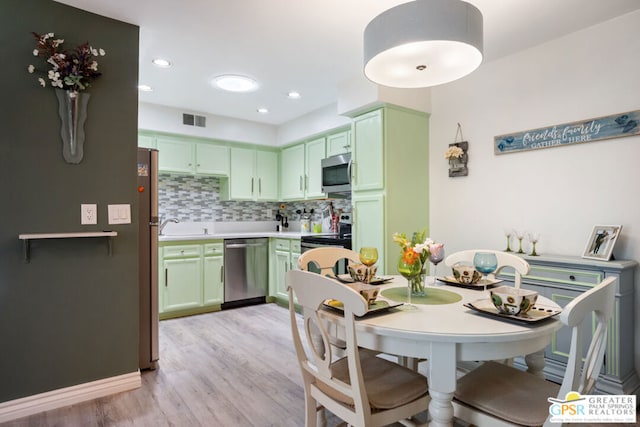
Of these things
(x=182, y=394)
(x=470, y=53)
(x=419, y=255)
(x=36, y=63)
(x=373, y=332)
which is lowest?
(x=182, y=394)

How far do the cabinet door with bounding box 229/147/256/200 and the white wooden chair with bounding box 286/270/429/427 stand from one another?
11.4 ft

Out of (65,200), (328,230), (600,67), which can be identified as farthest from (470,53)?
(328,230)

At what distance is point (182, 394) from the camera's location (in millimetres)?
2309

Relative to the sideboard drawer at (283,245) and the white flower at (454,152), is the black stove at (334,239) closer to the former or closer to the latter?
the sideboard drawer at (283,245)

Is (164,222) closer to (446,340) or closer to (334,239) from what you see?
(334,239)

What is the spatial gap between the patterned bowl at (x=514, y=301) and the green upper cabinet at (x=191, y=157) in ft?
13.0

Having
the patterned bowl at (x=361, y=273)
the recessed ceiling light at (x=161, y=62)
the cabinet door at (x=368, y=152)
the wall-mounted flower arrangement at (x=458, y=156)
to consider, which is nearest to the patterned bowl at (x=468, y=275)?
the patterned bowl at (x=361, y=273)

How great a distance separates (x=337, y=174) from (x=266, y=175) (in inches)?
58.0

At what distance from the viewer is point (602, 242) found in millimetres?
2314

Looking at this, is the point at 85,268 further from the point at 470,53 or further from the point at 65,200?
the point at 470,53

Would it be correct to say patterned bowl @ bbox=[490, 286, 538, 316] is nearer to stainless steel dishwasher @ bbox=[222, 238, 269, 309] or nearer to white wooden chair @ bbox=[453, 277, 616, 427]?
white wooden chair @ bbox=[453, 277, 616, 427]

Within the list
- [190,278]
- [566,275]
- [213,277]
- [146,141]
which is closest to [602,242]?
[566,275]

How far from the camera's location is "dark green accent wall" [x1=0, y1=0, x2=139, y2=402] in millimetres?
2039

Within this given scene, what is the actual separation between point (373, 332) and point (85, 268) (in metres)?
1.94
